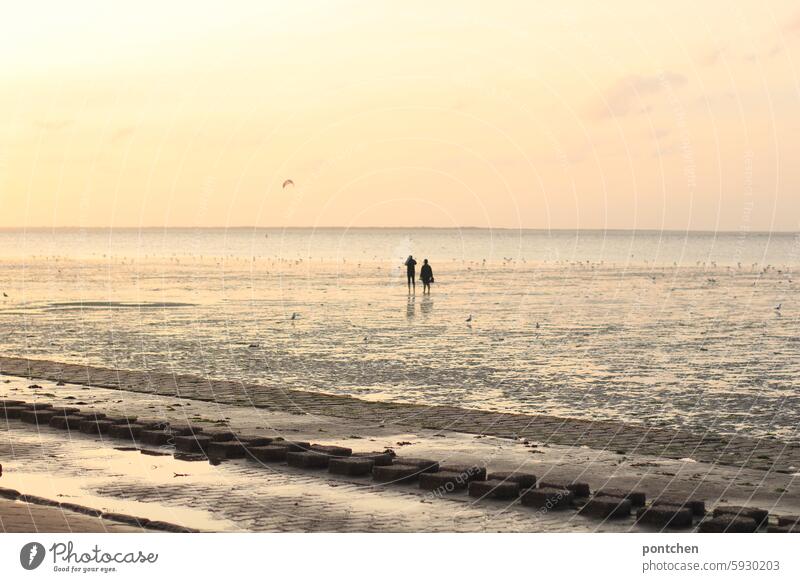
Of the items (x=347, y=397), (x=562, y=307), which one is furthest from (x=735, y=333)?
(x=347, y=397)

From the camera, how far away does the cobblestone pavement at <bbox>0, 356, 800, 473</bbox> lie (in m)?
16.6

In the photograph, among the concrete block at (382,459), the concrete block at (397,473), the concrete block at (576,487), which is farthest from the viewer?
the concrete block at (382,459)

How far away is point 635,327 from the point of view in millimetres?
40031

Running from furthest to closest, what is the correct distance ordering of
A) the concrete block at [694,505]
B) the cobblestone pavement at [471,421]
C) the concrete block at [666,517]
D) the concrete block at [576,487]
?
1. the cobblestone pavement at [471,421]
2. the concrete block at [576,487]
3. the concrete block at [694,505]
4. the concrete block at [666,517]

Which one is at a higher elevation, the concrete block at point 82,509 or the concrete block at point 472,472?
the concrete block at point 472,472

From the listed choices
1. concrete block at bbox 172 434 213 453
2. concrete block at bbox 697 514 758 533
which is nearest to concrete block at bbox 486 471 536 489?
concrete block at bbox 697 514 758 533

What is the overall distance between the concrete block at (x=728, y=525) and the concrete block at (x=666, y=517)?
23 centimetres

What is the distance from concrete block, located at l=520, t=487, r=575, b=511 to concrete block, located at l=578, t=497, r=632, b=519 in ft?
1.04

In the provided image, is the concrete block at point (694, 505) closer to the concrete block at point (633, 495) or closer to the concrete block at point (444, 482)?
the concrete block at point (633, 495)

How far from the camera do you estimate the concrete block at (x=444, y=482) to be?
44.7ft

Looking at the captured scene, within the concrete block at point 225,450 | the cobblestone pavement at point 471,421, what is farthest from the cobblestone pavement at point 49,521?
the cobblestone pavement at point 471,421

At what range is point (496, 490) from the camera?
1324cm
